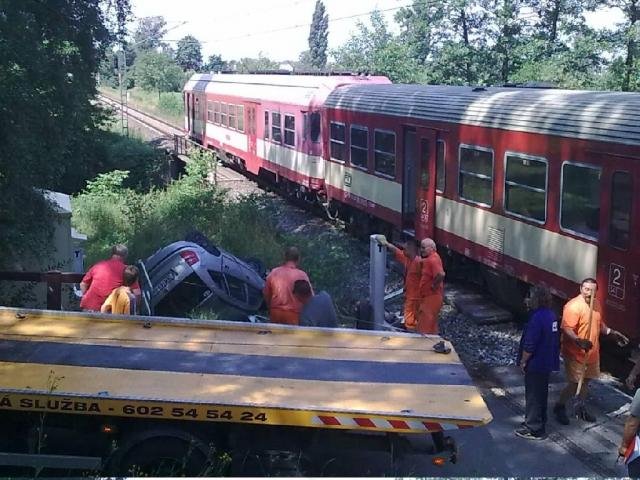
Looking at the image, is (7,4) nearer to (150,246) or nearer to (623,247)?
(150,246)

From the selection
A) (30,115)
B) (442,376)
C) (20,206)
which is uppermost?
(30,115)

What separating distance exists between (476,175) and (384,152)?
339cm

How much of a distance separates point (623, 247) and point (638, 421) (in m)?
3.68

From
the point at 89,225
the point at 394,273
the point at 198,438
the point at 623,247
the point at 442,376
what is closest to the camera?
the point at 198,438

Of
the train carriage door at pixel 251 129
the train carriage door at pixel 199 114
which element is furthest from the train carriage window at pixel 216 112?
the train carriage door at pixel 251 129

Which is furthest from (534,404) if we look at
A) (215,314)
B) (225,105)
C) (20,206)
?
(225,105)

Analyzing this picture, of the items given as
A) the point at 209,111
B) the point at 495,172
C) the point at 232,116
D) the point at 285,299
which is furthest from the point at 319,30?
the point at 285,299

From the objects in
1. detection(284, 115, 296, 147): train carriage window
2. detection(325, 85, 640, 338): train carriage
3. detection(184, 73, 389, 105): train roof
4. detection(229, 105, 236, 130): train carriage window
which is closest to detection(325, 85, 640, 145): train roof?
detection(325, 85, 640, 338): train carriage

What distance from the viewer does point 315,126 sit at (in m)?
18.8

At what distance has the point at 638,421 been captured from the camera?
5.38 meters

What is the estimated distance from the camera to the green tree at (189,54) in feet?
279

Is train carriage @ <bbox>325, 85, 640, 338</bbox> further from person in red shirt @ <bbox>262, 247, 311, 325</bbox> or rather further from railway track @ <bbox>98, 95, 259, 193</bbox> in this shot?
railway track @ <bbox>98, 95, 259, 193</bbox>

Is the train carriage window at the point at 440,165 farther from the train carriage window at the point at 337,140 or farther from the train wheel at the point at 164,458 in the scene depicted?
the train wheel at the point at 164,458

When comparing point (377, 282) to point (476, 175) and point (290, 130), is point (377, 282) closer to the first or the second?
point (476, 175)
